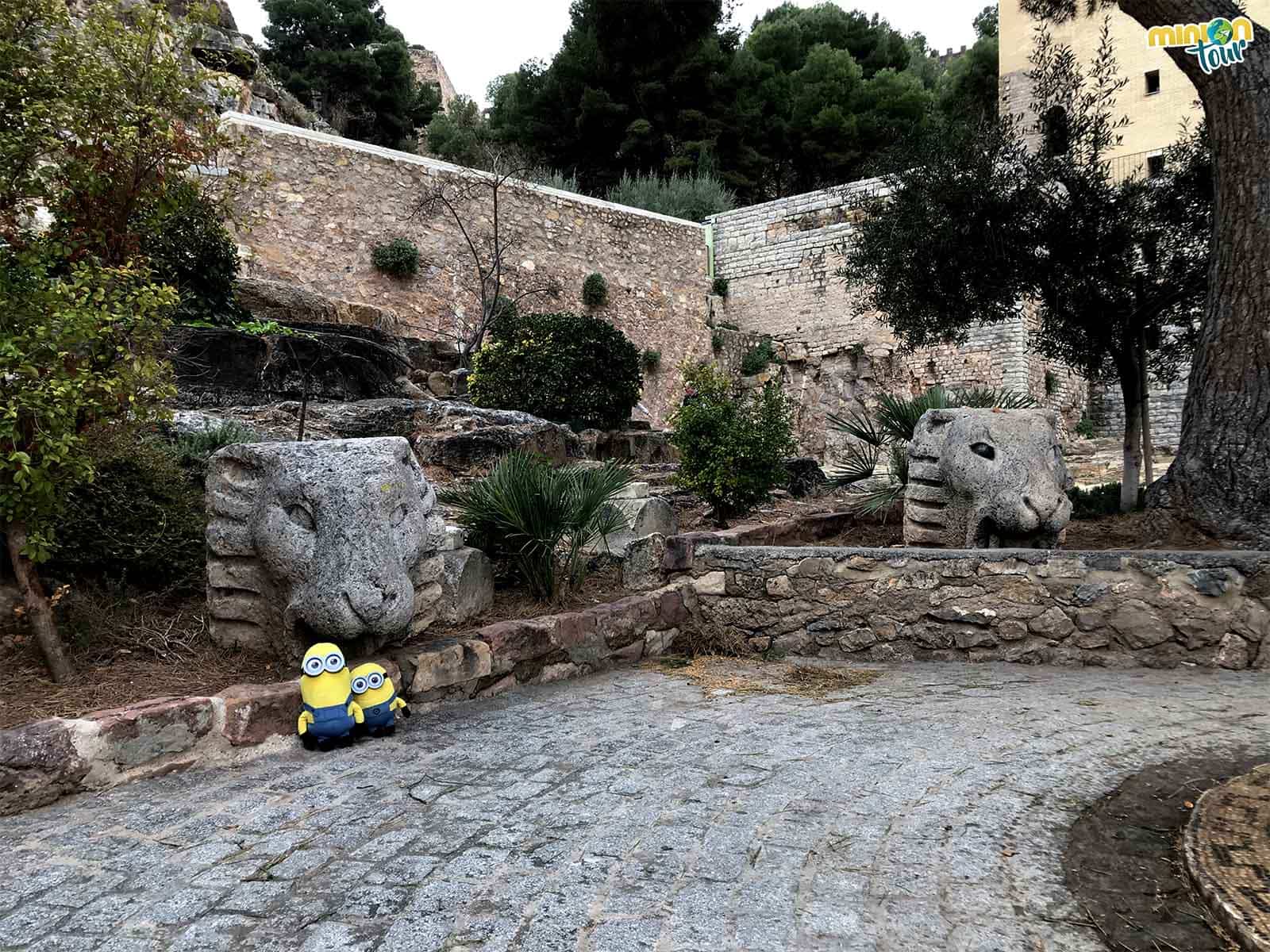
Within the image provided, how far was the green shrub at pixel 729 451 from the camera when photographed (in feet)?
23.8

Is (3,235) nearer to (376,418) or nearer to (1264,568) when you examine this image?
(376,418)

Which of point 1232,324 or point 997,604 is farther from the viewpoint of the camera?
point 1232,324

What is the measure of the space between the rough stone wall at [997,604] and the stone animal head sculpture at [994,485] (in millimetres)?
445

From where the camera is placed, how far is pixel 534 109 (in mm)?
26672

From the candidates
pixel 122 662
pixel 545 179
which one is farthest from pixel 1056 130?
pixel 545 179

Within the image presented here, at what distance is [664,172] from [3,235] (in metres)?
23.3

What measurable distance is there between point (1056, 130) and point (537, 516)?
7.04m

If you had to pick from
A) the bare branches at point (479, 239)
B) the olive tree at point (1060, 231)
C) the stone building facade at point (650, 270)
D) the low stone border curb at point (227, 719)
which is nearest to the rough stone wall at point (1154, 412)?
the stone building facade at point (650, 270)

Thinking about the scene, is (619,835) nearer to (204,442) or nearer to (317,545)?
(317,545)

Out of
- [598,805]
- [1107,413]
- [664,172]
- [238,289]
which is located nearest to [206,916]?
[598,805]

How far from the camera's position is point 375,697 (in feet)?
12.0

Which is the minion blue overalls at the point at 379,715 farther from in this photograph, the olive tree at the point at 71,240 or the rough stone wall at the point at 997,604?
the rough stone wall at the point at 997,604

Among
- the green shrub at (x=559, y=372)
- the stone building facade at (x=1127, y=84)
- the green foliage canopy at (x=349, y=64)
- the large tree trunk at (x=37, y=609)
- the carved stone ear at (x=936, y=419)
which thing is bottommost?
the large tree trunk at (x=37, y=609)

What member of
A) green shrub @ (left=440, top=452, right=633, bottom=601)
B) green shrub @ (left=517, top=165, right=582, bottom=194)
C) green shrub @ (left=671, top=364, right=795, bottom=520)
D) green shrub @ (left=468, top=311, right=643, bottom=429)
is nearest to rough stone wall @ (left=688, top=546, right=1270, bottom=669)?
green shrub @ (left=440, top=452, right=633, bottom=601)
